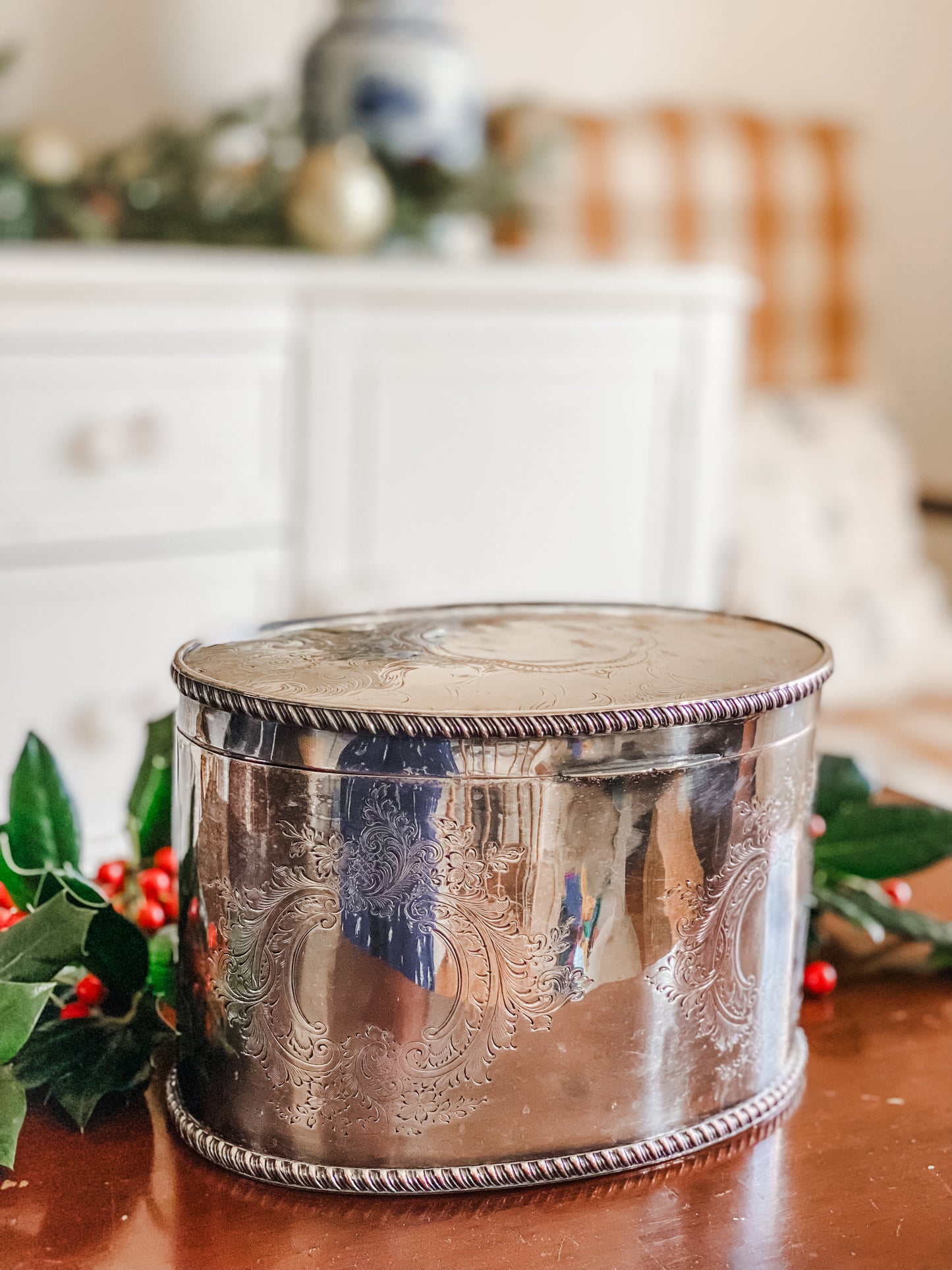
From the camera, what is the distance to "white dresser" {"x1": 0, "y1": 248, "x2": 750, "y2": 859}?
3.98 feet

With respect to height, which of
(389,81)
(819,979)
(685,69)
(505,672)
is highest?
(685,69)

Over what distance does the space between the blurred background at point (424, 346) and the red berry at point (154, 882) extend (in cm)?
78

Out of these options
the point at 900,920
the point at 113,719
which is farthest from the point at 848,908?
the point at 113,719

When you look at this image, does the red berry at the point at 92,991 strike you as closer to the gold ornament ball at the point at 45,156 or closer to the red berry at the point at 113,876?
the red berry at the point at 113,876

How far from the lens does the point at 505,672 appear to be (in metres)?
0.41

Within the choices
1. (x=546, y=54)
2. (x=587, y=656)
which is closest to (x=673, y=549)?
(x=546, y=54)

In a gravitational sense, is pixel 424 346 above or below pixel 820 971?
above

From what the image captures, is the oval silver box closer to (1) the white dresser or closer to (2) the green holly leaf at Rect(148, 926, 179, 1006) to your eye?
(2) the green holly leaf at Rect(148, 926, 179, 1006)

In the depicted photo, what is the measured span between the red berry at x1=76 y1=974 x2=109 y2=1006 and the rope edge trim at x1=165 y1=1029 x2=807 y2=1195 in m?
0.05

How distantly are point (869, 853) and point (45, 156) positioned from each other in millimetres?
1101

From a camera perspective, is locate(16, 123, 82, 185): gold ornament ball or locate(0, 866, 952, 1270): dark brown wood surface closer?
locate(0, 866, 952, 1270): dark brown wood surface

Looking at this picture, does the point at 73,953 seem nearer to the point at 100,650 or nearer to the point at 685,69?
the point at 100,650

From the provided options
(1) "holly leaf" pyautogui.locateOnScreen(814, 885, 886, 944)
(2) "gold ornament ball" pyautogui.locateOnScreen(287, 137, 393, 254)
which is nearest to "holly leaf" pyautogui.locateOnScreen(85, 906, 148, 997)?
(1) "holly leaf" pyautogui.locateOnScreen(814, 885, 886, 944)

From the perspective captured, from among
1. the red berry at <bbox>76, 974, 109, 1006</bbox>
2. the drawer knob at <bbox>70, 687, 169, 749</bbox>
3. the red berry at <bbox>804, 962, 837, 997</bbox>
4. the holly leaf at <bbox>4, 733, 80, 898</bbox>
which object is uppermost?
the holly leaf at <bbox>4, 733, 80, 898</bbox>
